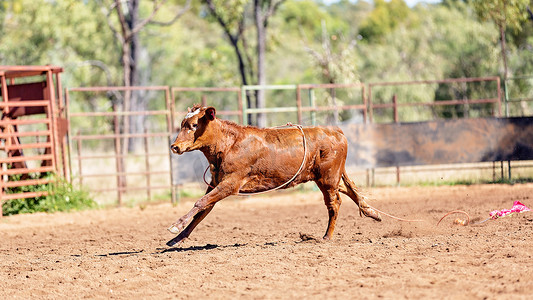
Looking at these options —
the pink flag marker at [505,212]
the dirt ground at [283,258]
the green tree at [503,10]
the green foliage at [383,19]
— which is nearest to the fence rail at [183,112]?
the green tree at [503,10]

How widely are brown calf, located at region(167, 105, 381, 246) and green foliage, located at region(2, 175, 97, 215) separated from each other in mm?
6194

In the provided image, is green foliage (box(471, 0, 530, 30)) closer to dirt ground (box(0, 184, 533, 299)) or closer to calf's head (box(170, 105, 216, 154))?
dirt ground (box(0, 184, 533, 299))

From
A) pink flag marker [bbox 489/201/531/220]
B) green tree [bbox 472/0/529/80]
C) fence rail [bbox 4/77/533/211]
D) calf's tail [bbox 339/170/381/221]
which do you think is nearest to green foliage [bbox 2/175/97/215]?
fence rail [bbox 4/77/533/211]

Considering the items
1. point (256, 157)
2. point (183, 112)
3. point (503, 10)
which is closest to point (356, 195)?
point (256, 157)

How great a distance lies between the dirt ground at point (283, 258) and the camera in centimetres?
552

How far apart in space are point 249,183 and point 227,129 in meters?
0.68

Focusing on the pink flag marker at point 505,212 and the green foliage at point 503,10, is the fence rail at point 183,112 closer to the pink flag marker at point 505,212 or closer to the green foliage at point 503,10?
the green foliage at point 503,10

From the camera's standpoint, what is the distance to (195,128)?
7.27m

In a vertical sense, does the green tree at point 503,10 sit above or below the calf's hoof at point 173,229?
above

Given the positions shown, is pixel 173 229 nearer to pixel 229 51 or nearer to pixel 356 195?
pixel 356 195

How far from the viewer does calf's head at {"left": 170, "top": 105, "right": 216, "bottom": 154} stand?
717 cm

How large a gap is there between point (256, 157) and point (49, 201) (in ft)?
22.5

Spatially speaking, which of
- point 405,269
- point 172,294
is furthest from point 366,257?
point 172,294

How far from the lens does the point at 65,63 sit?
34.0 m
